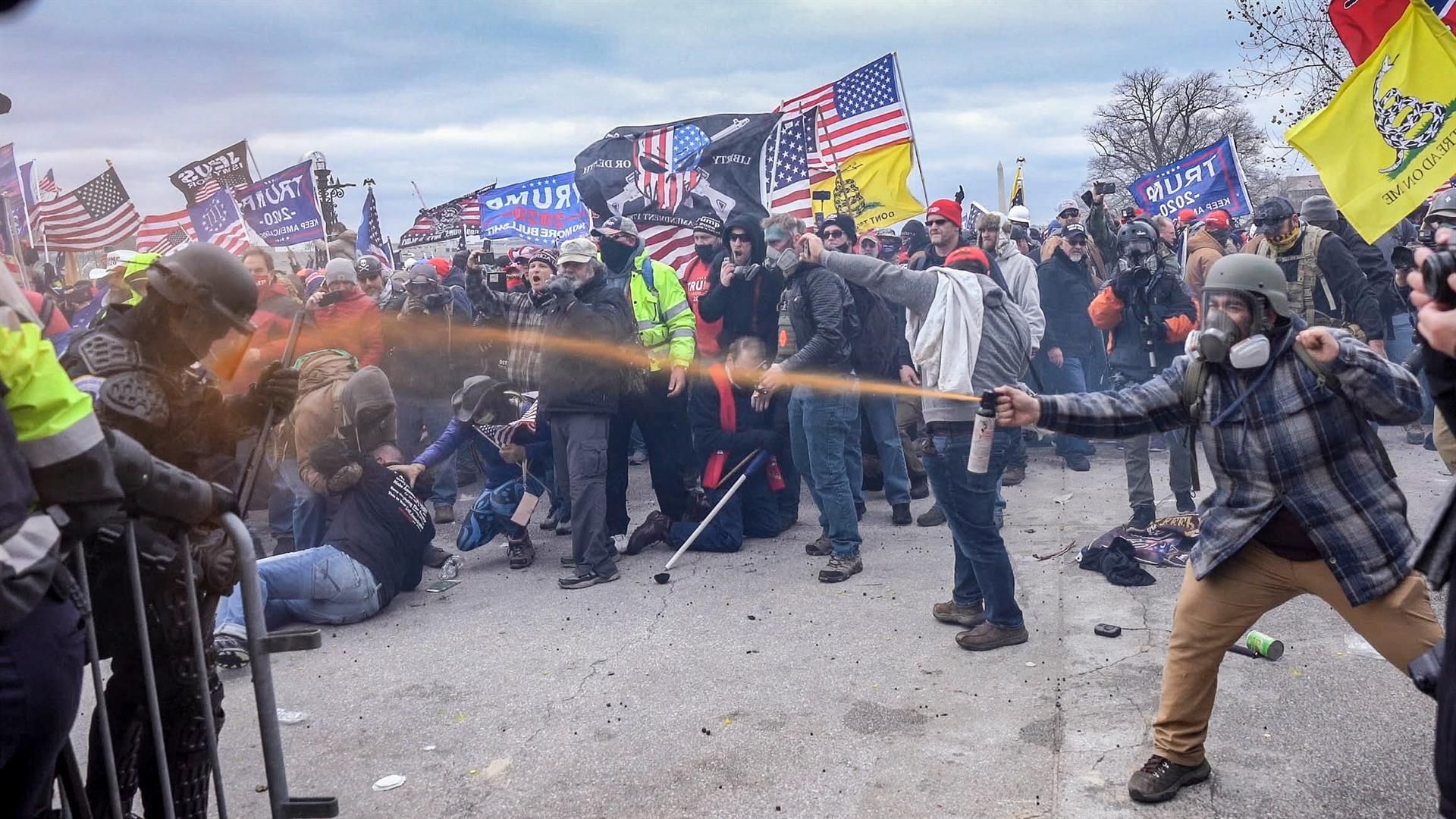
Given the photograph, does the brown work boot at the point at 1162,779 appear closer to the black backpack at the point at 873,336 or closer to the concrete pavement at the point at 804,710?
the concrete pavement at the point at 804,710

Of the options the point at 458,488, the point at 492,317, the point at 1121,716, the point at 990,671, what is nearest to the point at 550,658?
the point at 990,671

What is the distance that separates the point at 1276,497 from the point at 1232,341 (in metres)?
0.54

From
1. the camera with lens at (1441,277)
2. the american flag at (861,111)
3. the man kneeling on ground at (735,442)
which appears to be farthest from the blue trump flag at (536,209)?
the camera with lens at (1441,277)

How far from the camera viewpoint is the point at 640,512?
9727 mm

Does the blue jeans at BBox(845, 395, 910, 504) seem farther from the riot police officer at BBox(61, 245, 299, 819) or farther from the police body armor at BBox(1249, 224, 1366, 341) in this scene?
the riot police officer at BBox(61, 245, 299, 819)

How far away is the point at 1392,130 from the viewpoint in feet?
20.6

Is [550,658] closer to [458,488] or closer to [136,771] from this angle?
[136,771]

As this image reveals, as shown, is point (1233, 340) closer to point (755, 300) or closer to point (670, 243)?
point (755, 300)

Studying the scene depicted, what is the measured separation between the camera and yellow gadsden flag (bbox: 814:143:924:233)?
493 inches

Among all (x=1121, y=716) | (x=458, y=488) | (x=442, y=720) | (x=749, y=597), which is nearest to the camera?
(x=1121, y=716)

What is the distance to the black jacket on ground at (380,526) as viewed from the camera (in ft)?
22.9

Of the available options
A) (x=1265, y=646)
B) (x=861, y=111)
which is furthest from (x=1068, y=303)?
(x=1265, y=646)

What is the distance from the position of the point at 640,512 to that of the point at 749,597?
9.33ft

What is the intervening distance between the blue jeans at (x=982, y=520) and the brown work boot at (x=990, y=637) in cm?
3
